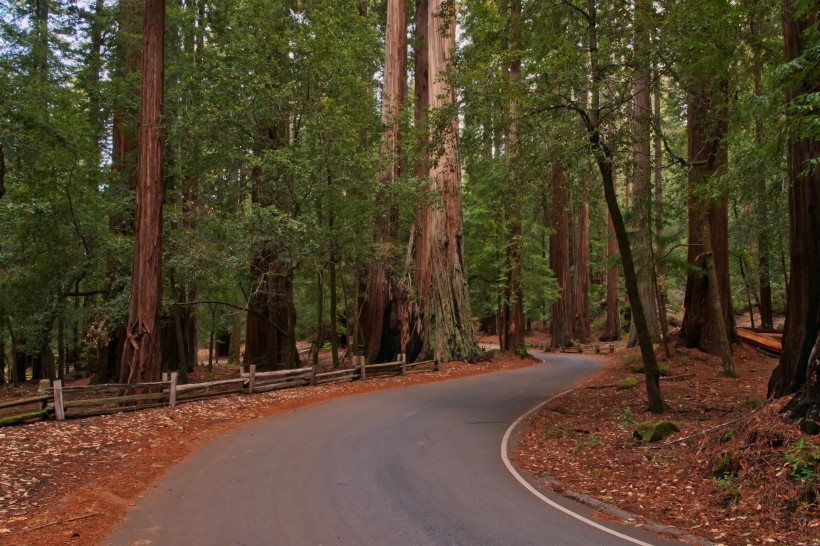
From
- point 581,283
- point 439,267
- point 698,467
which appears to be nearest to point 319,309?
point 439,267

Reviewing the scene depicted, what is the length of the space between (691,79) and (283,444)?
33.2ft

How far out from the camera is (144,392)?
36.8 ft

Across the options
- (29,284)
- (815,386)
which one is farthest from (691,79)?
(29,284)

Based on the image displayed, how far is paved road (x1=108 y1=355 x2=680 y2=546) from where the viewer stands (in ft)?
16.0

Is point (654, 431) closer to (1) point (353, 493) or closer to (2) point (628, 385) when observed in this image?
(1) point (353, 493)

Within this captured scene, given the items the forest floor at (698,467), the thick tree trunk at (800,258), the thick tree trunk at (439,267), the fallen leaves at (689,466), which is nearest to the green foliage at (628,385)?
the fallen leaves at (689,466)

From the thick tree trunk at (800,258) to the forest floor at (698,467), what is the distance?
2.03 feet

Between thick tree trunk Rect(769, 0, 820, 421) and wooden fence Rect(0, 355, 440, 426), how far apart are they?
37.7ft

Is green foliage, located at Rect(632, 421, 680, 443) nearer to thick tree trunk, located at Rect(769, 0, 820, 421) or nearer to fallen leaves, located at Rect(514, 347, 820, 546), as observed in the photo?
fallen leaves, located at Rect(514, 347, 820, 546)

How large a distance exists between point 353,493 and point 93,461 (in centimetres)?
423

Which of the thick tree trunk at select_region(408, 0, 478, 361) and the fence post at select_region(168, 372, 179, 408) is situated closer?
the fence post at select_region(168, 372, 179, 408)

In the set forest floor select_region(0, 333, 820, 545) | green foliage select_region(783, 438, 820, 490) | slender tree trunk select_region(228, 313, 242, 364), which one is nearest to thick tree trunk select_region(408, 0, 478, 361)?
forest floor select_region(0, 333, 820, 545)

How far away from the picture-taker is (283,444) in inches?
332

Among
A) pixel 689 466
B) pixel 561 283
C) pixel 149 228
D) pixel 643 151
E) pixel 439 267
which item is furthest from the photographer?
pixel 561 283
